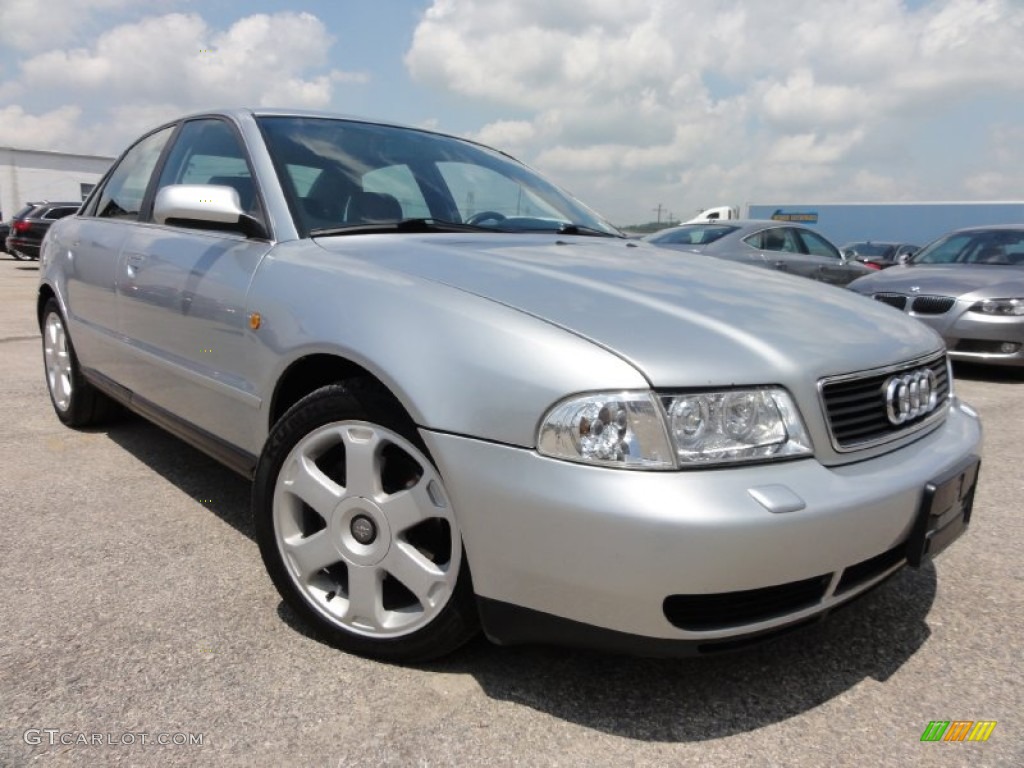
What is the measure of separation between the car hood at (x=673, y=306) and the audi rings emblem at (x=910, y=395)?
0.06m

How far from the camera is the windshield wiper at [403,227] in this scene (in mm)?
2385

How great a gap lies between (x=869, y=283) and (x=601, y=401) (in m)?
6.69

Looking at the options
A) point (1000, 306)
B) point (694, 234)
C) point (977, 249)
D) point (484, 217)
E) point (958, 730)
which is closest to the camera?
point (958, 730)

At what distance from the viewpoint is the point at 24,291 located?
12898 mm

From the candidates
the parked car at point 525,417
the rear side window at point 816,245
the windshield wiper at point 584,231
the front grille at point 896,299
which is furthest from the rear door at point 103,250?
the rear side window at point 816,245

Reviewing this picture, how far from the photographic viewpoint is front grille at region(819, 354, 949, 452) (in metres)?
→ 1.75

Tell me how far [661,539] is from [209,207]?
1692mm

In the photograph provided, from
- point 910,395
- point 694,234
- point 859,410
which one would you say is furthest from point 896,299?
point 859,410

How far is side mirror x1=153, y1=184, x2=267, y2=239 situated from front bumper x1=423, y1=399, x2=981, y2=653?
3.62ft

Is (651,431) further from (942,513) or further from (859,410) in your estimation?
(942,513)

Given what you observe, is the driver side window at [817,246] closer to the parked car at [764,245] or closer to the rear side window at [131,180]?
the parked car at [764,245]

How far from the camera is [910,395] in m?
2.00

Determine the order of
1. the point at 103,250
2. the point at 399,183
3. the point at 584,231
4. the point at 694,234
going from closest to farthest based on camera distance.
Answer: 1. the point at 399,183
2. the point at 584,231
3. the point at 103,250
4. the point at 694,234

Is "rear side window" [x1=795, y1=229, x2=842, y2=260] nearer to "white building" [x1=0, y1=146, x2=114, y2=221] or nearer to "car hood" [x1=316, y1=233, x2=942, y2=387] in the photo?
"car hood" [x1=316, y1=233, x2=942, y2=387]
